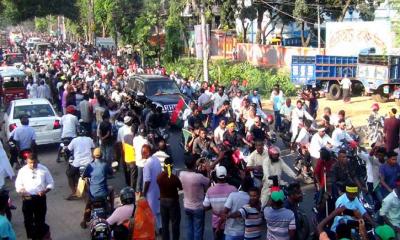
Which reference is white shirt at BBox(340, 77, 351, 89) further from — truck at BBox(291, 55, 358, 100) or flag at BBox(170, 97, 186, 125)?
flag at BBox(170, 97, 186, 125)

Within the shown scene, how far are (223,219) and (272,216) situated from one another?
92 cm

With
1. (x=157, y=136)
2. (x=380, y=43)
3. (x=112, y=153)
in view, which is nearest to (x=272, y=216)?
(x=157, y=136)

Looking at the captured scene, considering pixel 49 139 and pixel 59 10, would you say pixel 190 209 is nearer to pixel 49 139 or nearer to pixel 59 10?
pixel 49 139

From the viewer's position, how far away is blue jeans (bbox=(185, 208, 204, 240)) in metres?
8.34

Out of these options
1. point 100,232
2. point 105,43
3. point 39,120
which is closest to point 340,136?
point 100,232

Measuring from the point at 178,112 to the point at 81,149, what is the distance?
645 cm

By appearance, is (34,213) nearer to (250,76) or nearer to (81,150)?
(81,150)

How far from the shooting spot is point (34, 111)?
16359 millimetres

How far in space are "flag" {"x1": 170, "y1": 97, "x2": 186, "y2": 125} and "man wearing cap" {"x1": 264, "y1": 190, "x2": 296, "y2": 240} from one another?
1037 cm

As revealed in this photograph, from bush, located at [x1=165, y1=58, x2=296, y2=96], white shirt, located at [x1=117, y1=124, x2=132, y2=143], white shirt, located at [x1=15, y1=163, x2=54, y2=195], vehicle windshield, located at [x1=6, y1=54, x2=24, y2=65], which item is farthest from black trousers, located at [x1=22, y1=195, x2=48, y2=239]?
vehicle windshield, located at [x1=6, y1=54, x2=24, y2=65]

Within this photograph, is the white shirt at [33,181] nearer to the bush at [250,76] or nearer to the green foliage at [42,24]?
the bush at [250,76]

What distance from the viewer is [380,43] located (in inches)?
1286

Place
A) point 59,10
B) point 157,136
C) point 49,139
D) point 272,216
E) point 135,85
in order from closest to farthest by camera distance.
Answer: point 272,216 < point 157,136 < point 49,139 < point 135,85 < point 59,10

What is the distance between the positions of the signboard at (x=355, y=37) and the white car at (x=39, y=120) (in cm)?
2074
